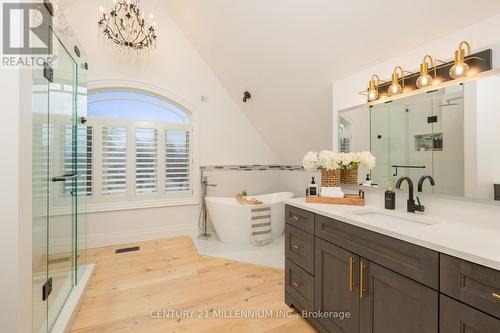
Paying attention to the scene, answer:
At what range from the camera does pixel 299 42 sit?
2291 millimetres

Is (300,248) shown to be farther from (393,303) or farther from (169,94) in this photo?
(169,94)

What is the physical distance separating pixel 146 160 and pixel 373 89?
3.10m

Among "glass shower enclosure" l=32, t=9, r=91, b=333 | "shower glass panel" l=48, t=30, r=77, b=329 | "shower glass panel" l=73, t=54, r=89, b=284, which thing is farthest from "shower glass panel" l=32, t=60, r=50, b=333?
"shower glass panel" l=73, t=54, r=89, b=284

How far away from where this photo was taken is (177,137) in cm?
378

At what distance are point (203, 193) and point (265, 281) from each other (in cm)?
186

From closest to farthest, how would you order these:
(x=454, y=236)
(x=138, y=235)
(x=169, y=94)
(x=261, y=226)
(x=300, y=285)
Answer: (x=454, y=236) < (x=300, y=285) < (x=261, y=226) < (x=138, y=235) < (x=169, y=94)

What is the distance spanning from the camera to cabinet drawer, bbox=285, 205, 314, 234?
1779 millimetres

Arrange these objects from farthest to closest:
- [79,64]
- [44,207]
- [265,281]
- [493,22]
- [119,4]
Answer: [119,4] → [265,281] → [79,64] → [44,207] → [493,22]

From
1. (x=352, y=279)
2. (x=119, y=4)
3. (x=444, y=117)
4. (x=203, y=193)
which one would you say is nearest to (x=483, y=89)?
(x=444, y=117)

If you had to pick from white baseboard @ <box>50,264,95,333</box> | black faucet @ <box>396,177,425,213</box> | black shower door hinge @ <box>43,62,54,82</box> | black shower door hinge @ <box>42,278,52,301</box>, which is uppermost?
black shower door hinge @ <box>43,62,54,82</box>

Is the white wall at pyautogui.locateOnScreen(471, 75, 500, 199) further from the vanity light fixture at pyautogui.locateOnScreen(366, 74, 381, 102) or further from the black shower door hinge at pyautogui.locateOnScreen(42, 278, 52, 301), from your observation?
the black shower door hinge at pyautogui.locateOnScreen(42, 278, 52, 301)

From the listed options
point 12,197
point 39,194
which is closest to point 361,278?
point 12,197

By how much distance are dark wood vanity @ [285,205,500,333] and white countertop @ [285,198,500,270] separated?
0.10 feet

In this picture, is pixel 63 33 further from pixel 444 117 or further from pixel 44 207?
pixel 444 117
